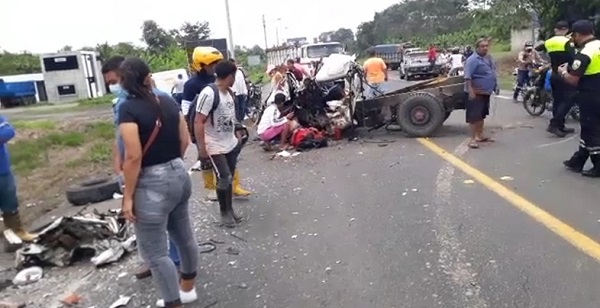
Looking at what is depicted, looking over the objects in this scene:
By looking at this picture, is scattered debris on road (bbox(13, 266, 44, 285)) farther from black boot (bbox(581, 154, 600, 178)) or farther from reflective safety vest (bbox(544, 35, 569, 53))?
reflective safety vest (bbox(544, 35, 569, 53))

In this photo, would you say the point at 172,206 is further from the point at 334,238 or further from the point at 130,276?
the point at 334,238

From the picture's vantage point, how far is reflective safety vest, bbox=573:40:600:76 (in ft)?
23.0

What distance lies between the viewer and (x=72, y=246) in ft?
18.6

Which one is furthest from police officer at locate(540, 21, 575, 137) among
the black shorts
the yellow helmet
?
the yellow helmet

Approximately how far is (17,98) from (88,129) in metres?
27.7

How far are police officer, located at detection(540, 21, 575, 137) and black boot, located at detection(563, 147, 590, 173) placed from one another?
1543mm

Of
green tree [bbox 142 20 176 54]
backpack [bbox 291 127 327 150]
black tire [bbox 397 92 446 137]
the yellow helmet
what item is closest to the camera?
the yellow helmet

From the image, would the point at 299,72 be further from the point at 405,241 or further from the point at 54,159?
the point at 405,241

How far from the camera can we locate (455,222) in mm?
5742

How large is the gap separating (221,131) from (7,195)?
8.01 ft

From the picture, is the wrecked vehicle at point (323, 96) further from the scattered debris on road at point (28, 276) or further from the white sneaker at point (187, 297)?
the white sneaker at point (187, 297)

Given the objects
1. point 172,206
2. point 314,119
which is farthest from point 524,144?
point 172,206

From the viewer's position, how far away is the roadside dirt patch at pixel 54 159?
948 centimetres

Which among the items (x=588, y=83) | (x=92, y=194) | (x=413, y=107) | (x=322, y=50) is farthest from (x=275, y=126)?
(x=322, y=50)
